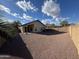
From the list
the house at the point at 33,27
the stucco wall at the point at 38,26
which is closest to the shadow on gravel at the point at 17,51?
the house at the point at 33,27

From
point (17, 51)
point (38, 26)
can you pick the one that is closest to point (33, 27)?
point (38, 26)

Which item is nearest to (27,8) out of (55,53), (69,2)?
(69,2)

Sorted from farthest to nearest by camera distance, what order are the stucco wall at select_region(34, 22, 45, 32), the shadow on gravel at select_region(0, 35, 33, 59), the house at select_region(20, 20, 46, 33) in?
the stucco wall at select_region(34, 22, 45, 32), the house at select_region(20, 20, 46, 33), the shadow on gravel at select_region(0, 35, 33, 59)

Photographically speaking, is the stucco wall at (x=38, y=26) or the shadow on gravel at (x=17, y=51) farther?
the stucco wall at (x=38, y=26)

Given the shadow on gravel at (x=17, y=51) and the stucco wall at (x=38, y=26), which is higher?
the stucco wall at (x=38, y=26)

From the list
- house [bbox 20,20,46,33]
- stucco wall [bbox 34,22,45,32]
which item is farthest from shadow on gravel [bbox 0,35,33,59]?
stucco wall [bbox 34,22,45,32]

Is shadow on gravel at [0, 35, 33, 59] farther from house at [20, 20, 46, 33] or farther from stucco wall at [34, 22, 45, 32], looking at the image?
stucco wall at [34, 22, 45, 32]

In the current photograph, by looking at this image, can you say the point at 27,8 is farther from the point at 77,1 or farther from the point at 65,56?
the point at 65,56

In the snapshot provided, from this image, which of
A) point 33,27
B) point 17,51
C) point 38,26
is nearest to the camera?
point 17,51

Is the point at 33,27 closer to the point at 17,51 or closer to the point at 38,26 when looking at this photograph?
the point at 38,26

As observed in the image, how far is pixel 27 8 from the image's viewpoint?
34.8 m

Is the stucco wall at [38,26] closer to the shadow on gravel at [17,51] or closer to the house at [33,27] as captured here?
the house at [33,27]

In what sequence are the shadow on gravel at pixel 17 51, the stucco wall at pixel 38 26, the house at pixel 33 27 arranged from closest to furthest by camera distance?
the shadow on gravel at pixel 17 51
the house at pixel 33 27
the stucco wall at pixel 38 26

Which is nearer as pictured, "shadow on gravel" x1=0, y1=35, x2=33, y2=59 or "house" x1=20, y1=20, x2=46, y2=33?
"shadow on gravel" x1=0, y1=35, x2=33, y2=59
